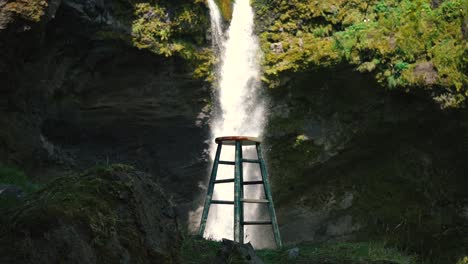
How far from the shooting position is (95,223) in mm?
2631

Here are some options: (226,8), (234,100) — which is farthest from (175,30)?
(234,100)

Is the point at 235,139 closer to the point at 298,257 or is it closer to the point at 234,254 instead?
the point at 298,257

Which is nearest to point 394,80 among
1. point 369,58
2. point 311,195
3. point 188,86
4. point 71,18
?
point 369,58

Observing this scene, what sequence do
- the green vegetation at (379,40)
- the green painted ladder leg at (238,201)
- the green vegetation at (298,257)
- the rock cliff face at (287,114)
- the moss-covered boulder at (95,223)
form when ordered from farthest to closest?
the green vegetation at (379,40)
the rock cliff face at (287,114)
the green painted ladder leg at (238,201)
the green vegetation at (298,257)
the moss-covered boulder at (95,223)

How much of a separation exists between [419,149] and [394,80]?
154 centimetres

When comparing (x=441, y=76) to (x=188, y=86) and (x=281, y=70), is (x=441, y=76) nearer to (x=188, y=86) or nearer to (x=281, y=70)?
(x=281, y=70)

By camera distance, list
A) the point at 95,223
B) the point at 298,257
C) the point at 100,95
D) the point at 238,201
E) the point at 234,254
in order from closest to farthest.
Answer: the point at 95,223 < the point at 234,254 < the point at 298,257 < the point at 238,201 < the point at 100,95

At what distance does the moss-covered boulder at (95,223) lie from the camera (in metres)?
2.34

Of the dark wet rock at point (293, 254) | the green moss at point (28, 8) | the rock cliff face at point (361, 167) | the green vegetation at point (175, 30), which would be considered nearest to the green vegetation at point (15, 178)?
the green moss at point (28, 8)

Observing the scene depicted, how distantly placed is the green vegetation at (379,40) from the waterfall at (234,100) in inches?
12.0

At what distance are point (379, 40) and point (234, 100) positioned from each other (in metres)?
2.70

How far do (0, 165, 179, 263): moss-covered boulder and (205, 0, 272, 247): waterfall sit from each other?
21.1 ft

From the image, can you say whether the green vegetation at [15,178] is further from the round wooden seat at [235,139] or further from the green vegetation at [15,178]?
the round wooden seat at [235,139]

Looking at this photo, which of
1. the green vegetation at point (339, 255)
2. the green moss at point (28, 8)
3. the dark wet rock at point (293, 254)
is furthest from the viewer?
the green moss at point (28, 8)
